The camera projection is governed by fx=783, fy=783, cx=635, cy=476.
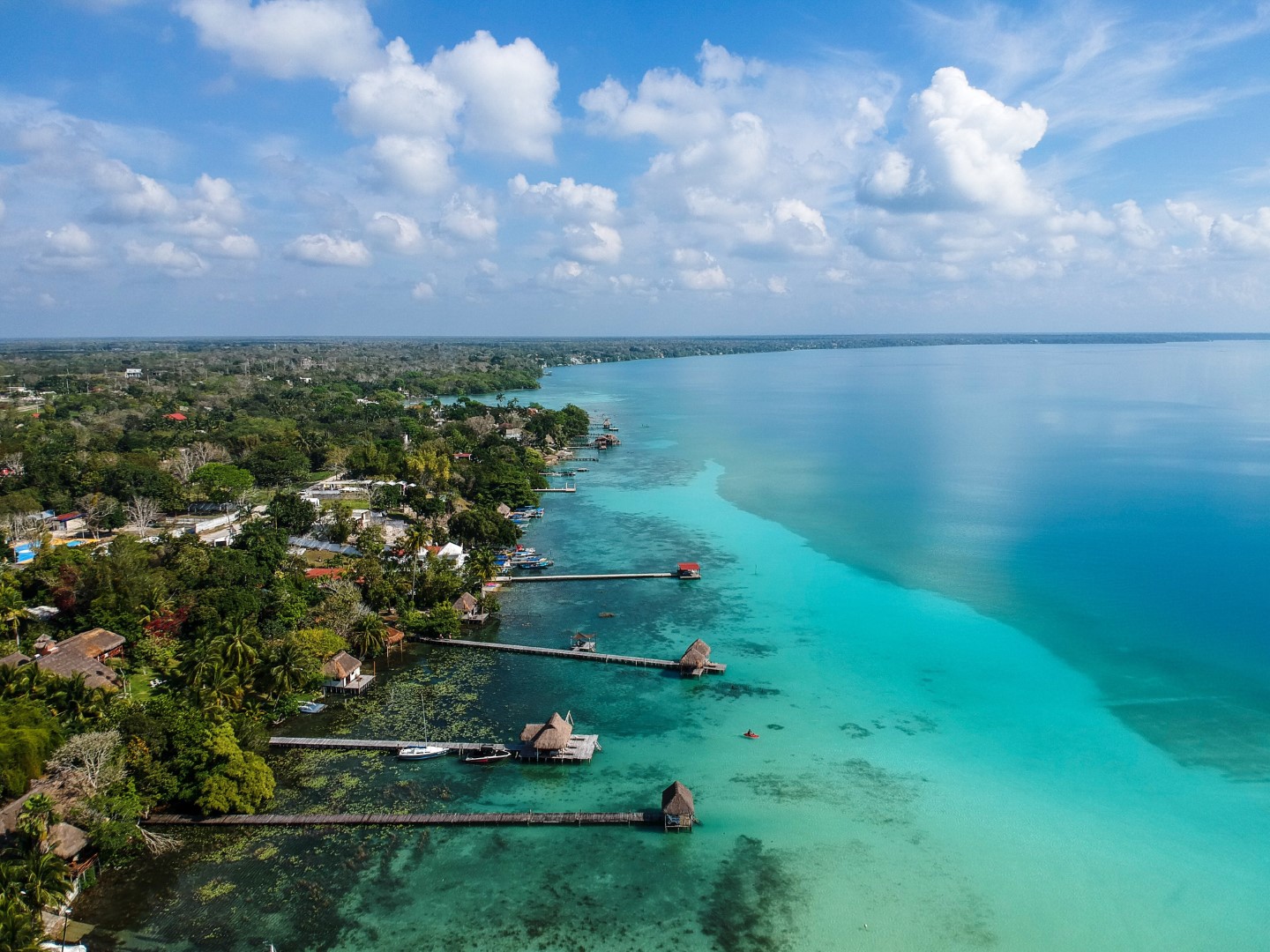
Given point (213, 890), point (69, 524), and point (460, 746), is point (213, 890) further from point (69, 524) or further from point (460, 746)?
point (69, 524)

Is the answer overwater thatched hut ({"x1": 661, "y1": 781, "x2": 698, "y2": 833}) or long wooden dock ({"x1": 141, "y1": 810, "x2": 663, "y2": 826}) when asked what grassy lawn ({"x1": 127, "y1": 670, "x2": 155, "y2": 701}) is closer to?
long wooden dock ({"x1": 141, "y1": 810, "x2": 663, "y2": 826})

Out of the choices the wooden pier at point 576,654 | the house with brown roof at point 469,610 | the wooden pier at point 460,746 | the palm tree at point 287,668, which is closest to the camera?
the wooden pier at point 460,746

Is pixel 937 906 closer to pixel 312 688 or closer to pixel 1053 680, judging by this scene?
pixel 1053 680

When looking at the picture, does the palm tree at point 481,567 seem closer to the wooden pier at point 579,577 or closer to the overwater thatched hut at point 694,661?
the wooden pier at point 579,577

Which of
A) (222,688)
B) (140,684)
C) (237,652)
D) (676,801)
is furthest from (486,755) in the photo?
(140,684)

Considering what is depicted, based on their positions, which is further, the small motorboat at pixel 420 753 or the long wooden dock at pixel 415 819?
the small motorboat at pixel 420 753

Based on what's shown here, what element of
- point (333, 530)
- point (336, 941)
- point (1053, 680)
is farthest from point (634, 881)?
point (333, 530)

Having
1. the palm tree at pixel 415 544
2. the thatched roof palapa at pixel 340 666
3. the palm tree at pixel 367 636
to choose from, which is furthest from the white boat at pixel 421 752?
the palm tree at pixel 415 544
